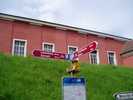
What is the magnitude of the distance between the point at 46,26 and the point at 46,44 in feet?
6.96

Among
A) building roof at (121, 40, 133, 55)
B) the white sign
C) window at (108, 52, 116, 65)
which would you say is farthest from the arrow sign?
building roof at (121, 40, 133, 55)

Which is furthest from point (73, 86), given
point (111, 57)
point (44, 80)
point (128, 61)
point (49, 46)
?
point (128, 61)

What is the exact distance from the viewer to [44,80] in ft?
45.1

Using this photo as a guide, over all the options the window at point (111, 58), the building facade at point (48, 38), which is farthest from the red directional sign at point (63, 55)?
the window at point (111, 58)

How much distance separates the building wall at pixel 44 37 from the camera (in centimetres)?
2503

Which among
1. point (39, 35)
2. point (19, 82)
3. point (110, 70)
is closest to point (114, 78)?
point (110, 70)

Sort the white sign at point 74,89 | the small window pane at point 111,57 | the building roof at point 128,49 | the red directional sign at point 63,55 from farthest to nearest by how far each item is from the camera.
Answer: the building roof at point 128,49
the small window pane at point 111,57
the red directional sign at point 63,55
the white sign at point 74,89

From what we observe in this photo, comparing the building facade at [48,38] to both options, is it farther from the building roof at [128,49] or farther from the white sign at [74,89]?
the white sign at [74,89]

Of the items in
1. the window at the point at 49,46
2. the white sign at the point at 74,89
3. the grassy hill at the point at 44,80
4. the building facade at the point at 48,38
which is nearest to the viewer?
the white sign at the point at 74,89

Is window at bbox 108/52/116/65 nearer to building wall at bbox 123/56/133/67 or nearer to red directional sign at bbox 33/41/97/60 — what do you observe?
building wall at bbox 123/56/133/67

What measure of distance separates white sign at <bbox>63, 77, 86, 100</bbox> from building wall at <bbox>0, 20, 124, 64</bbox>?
1880cm

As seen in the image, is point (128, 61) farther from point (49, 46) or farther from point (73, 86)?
point (73, 86)

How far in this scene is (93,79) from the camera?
15672 millimetres

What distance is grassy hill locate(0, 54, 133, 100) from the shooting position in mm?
12039
